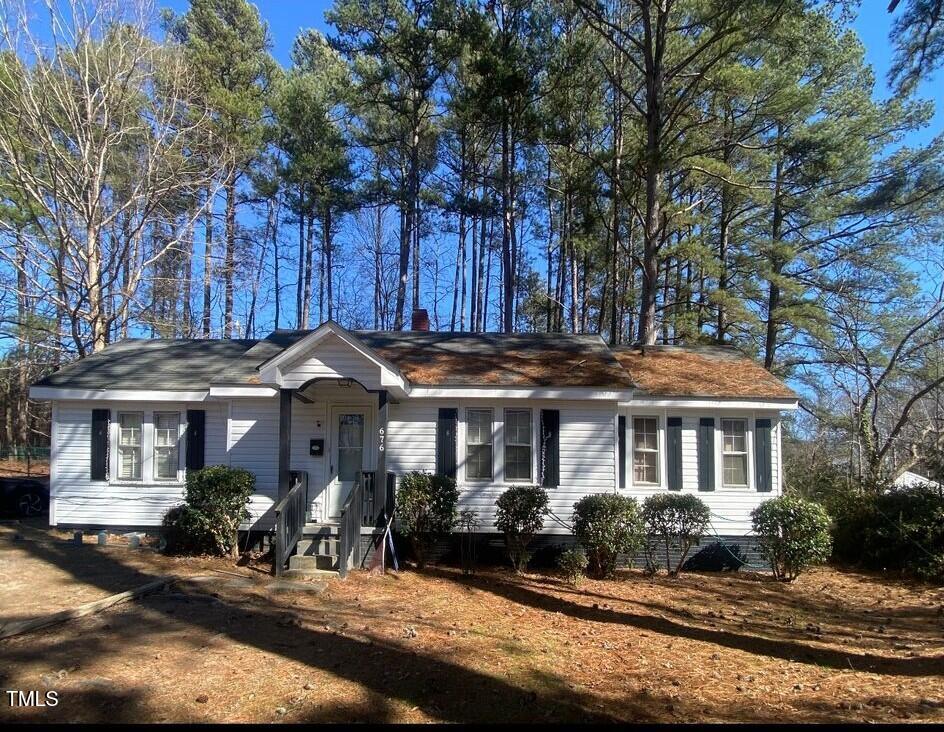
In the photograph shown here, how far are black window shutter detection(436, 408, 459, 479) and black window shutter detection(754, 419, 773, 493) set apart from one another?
220 inches

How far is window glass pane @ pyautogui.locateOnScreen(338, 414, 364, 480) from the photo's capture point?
468 inches

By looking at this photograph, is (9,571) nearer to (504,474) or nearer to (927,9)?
(504,474)

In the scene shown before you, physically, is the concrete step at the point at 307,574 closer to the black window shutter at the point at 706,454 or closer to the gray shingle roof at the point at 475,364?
the gray shingle roof at the point at 475,364

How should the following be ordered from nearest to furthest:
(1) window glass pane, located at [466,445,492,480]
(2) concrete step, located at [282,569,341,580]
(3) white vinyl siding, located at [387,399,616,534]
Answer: (2) concrete step, located at [282,569,341,580], (3) white vinyl siding, located at [387,399,616,534], (1) window glass pane, located at [466,445,492,480]

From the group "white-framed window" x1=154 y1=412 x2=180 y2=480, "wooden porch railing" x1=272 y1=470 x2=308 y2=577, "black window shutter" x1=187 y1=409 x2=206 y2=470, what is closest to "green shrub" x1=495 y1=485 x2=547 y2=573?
"wooden porch railing" x1=272 y1=470 x2=308 y2=577

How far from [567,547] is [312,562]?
14.1 ft

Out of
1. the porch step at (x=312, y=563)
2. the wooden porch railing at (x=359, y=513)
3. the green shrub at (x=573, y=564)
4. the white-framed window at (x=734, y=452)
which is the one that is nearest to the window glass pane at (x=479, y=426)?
the wooden porch railing at (x=359, y=513)

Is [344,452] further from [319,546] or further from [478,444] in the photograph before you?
[478,444]

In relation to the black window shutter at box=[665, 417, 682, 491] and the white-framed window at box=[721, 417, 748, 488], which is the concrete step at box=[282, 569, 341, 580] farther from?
the white-framed window at box=[721, 417, 748, 488]

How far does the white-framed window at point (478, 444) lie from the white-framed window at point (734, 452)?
442cm

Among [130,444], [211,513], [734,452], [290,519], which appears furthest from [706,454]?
[130,444]

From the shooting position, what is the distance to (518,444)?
11812 millimetres

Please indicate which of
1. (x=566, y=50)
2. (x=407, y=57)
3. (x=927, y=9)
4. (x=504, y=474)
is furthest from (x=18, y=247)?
(x=927, y=9)

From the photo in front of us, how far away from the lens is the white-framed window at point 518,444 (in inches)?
463
